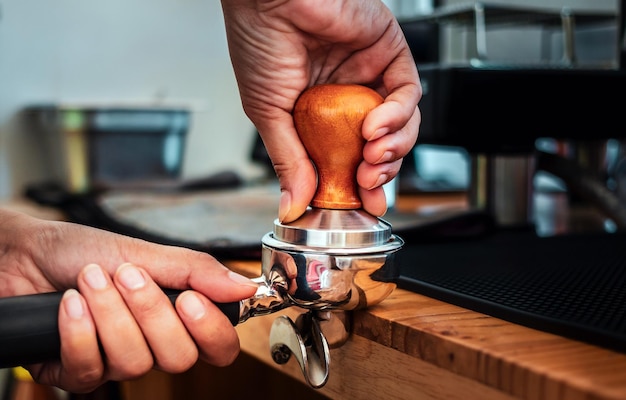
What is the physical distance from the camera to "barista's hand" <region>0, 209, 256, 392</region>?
16.3 inches

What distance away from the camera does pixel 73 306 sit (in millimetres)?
403

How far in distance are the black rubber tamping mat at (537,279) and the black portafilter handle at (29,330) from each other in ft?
0.69

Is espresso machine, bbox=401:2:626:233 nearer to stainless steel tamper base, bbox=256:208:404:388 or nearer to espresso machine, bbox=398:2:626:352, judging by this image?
espresso machine, bbox=398:2:626:352

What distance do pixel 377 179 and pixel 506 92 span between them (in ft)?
1.52

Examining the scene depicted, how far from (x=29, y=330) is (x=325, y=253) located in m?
0.17

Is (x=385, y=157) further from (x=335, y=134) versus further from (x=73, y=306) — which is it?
(x=73, y=306)

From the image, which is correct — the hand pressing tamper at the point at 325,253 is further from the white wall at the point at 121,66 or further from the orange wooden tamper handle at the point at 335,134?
the white wall at the point at 121,66

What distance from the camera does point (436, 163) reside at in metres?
2.14

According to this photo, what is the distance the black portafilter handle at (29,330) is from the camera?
0.38m

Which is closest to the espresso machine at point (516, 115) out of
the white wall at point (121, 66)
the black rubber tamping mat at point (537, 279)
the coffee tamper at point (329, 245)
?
the black rubber tamping mat at point (537, 279)

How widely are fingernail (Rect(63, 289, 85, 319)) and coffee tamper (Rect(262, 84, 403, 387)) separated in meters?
0.11

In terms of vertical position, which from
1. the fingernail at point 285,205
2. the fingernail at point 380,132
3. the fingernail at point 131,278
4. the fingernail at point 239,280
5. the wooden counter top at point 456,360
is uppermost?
the fingernail at point 380,132

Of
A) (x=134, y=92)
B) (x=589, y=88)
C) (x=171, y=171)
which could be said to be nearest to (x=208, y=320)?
(x=589, y=88)

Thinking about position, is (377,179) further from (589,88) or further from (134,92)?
(134,92)
